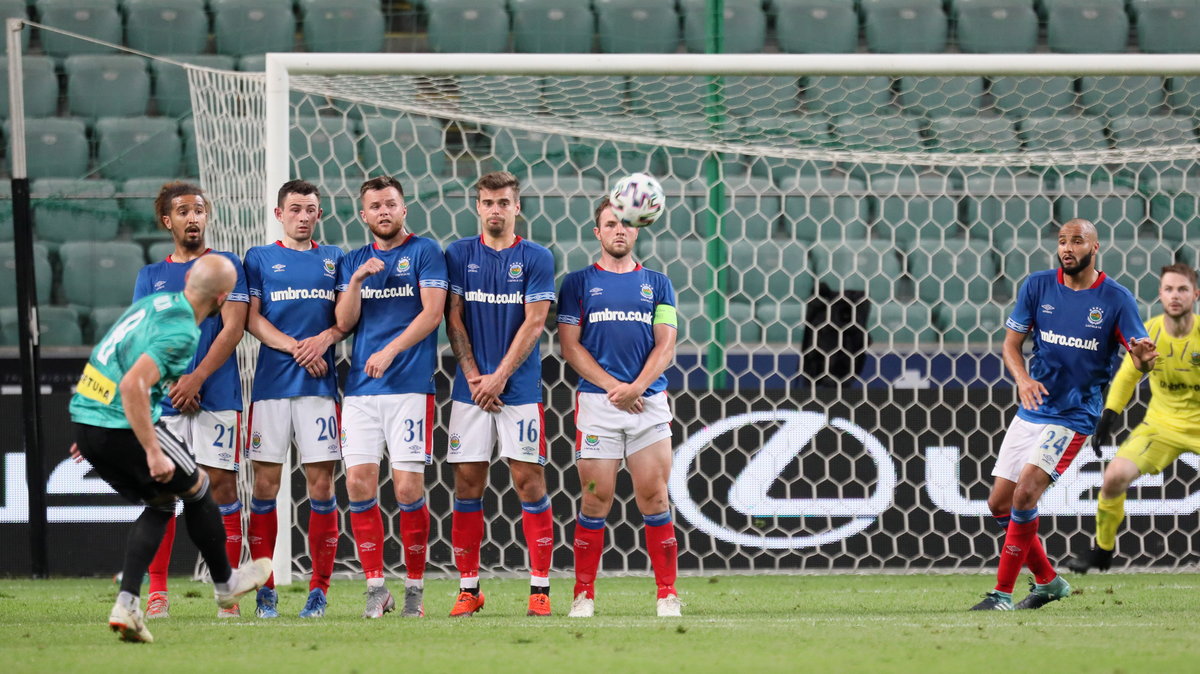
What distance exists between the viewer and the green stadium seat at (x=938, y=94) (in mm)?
8227

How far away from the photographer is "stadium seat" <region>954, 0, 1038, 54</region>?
1070cm

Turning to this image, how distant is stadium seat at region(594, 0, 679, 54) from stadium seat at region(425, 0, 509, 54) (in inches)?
31.4

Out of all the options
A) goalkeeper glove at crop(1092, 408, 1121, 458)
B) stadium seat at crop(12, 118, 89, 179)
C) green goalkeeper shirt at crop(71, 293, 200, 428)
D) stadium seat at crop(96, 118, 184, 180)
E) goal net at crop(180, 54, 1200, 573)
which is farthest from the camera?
stadium seat at crop(12, 118, 89, 179)

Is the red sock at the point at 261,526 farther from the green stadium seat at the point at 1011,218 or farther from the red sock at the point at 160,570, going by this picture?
the green stadium seat at the point at 1011,218

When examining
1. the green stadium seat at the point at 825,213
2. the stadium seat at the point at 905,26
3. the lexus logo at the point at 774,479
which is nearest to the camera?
the lexus logo at the point at 774,479

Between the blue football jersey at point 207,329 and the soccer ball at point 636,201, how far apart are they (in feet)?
5.26

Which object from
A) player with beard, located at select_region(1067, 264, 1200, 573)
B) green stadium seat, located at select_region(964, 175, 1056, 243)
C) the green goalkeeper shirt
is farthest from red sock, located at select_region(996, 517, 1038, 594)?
the green goalkeeper shirt

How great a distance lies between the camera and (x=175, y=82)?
9945 millimetres

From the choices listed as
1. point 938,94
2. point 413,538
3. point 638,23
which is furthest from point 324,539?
point 638,23

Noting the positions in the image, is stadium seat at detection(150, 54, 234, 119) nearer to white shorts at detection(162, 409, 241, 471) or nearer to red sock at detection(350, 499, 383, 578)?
white shorts at detection(162, 409, 241, 471)

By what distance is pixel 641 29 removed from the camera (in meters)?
10.5

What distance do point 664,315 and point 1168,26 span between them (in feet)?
24.1

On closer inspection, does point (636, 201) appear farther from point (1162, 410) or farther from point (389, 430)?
point (1162, 410)

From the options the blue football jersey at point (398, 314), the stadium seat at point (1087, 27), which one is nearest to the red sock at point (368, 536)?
the blue football jersey at point (398, 314)
